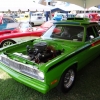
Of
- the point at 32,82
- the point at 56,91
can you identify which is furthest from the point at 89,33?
the point at 32,82

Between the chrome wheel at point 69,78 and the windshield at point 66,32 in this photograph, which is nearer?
the chrome wheel at point 69,78

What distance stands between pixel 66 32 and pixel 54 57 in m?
1.16

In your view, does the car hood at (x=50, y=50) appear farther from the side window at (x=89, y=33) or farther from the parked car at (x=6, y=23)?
the parked car at (x=6, y=23)

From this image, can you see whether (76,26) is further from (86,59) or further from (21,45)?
(21,45)

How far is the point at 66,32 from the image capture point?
4.12 m

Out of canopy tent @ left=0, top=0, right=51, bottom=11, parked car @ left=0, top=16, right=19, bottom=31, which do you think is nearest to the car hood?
parked car @ left=0, top=16, right=19, bottom=31

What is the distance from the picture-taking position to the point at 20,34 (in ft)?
20.5

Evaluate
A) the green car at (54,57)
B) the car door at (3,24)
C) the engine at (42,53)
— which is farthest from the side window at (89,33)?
the car door at (3,24)

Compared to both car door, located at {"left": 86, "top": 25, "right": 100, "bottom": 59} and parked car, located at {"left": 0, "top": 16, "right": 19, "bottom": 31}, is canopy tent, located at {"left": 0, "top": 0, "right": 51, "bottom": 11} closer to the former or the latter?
parked car, located at {"left": 0, "top": 16, "right": 19, "bottom": 31}

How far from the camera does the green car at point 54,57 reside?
8.52ft

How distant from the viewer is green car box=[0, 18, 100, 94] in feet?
8.52

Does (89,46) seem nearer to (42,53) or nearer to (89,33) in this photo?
(89,33)

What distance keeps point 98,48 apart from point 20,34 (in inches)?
140

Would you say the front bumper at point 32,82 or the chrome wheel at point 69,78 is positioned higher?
the front bumper at point 32,82
